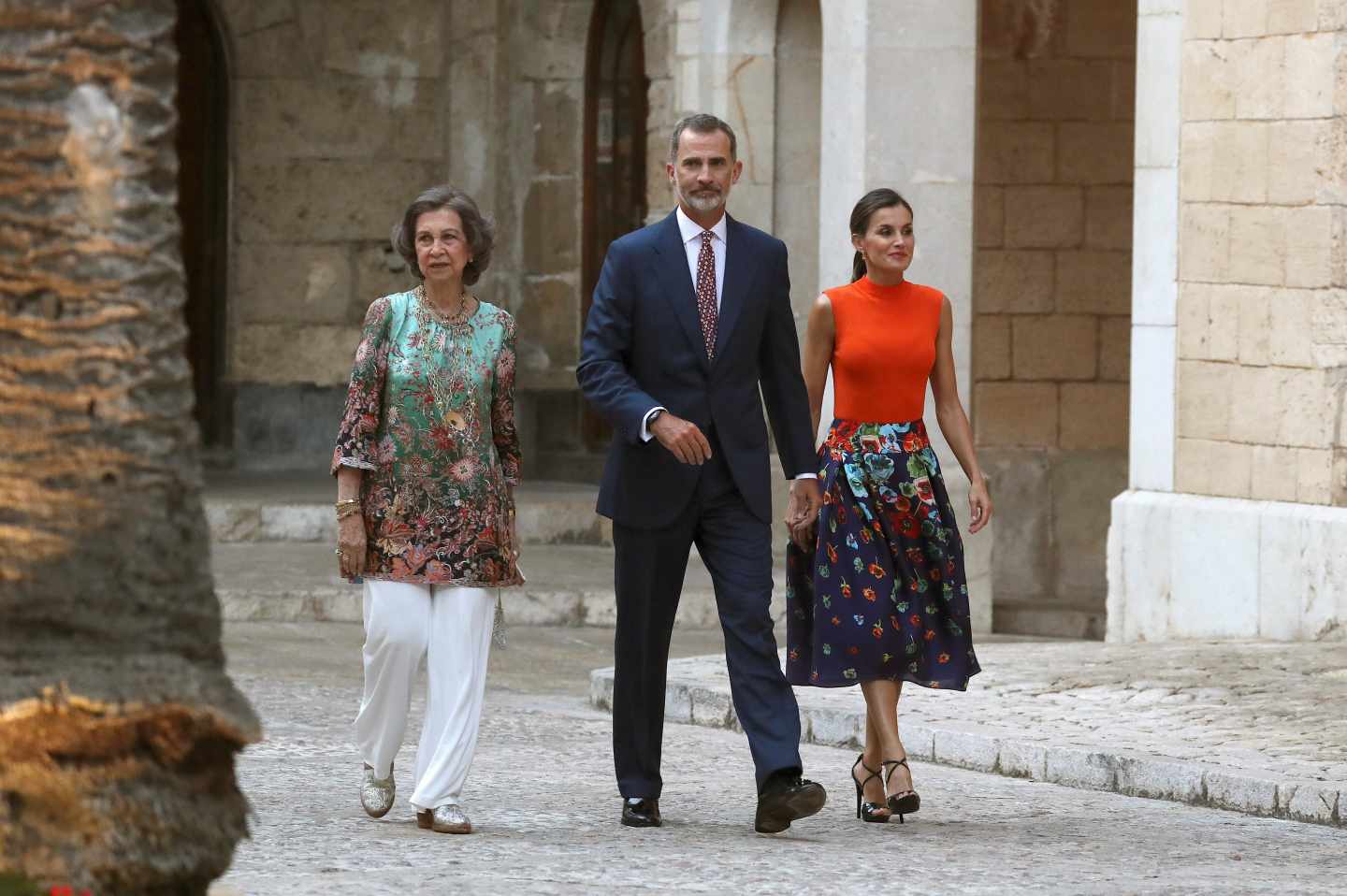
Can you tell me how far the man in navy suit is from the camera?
265 inches

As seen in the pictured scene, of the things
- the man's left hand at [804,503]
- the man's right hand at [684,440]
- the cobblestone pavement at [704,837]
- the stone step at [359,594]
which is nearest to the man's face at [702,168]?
the man's right hand at [684,440]

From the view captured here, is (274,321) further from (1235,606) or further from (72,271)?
(72,271)

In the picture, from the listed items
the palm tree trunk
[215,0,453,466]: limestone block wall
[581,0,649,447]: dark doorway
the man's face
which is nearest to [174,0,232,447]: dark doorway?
[215,0,453,466]: limestone block wall

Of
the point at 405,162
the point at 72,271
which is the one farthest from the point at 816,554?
the point at 405,162

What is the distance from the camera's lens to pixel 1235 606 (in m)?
10.8

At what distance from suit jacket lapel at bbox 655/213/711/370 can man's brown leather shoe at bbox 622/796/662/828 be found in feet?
3.67

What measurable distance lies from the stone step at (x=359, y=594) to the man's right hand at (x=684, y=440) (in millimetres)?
5681

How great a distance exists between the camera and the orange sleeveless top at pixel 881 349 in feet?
23.5

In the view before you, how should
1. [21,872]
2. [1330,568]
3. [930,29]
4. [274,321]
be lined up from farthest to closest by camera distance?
[274,321] < [930,29] < [1330,568] < [21,872]

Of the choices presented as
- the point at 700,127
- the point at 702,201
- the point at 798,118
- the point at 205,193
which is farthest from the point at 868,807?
the point at 205,193

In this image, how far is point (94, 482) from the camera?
13.8 feet

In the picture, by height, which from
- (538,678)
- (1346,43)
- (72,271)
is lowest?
(538,678)

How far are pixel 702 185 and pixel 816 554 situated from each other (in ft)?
3.57

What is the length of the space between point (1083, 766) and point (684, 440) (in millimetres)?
2113
